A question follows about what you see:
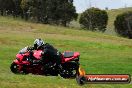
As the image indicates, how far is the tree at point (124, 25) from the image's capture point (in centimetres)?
7769

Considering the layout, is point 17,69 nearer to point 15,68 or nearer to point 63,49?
point 15,68

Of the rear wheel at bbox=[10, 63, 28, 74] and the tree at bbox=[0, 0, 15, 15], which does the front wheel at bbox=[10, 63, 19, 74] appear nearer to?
the rear wheel at bbox=[10, 63, 28, 74]

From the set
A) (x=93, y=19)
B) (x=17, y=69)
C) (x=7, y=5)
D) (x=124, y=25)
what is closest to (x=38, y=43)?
(x=17, y=69)

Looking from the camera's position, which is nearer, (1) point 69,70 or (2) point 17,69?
(2) point 17,69

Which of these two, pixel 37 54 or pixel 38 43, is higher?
pixel 38 43

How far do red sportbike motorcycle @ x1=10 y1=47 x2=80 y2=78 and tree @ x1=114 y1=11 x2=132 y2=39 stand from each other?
63.1 metres

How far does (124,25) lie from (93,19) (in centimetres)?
552

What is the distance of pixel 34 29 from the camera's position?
223 ft

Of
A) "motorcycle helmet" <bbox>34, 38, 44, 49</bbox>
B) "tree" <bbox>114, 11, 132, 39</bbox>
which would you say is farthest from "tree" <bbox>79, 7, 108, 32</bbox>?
"motorcycle helmet" <bbox>34, 38, 44, 49</bbox>

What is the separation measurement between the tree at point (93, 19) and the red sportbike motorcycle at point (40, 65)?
63.7 m

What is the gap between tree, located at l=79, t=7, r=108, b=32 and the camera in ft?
260

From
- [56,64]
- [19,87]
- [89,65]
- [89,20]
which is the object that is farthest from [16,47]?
[56,64]

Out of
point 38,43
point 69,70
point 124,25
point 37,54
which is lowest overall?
point 124,25

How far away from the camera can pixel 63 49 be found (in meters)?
52.2
